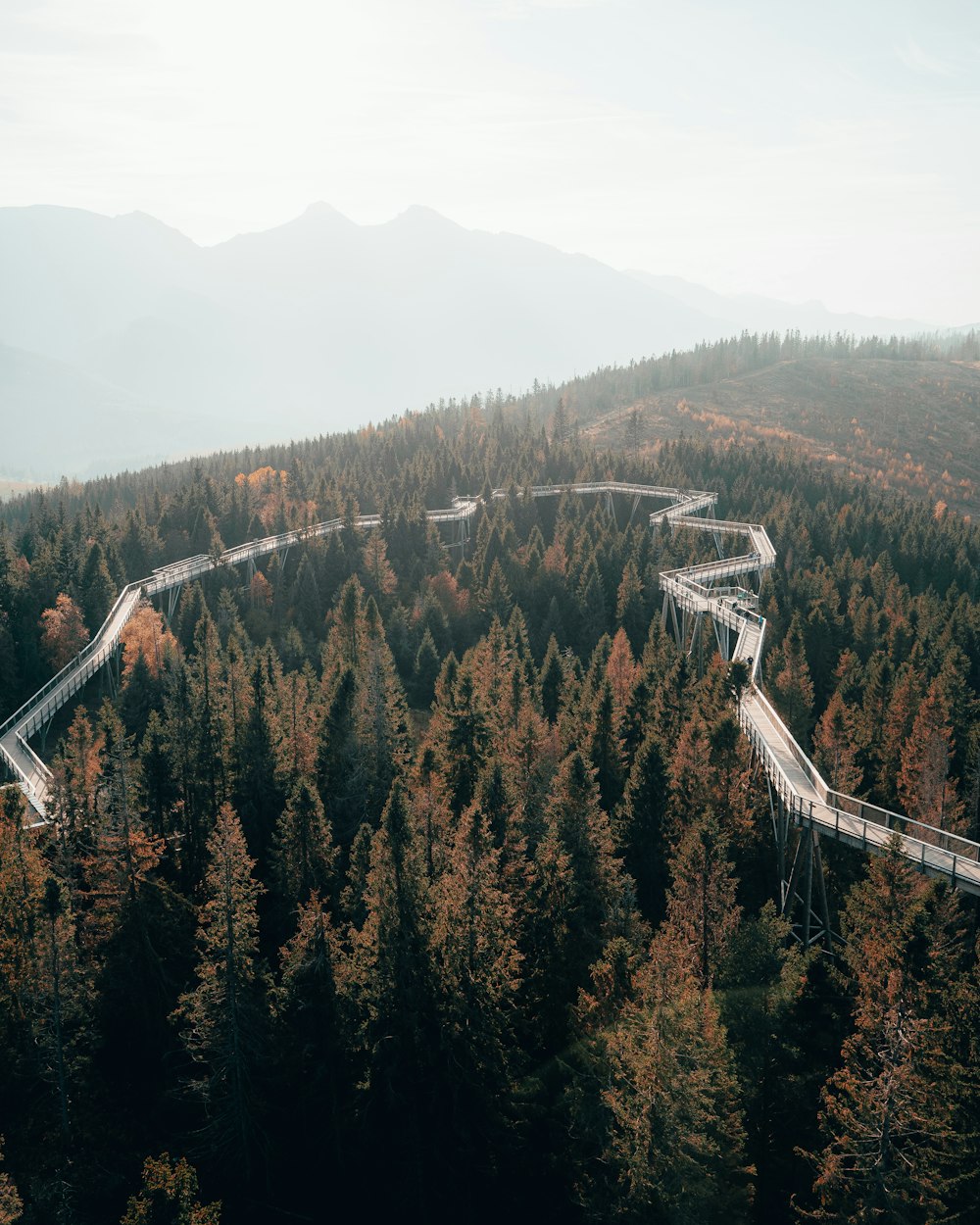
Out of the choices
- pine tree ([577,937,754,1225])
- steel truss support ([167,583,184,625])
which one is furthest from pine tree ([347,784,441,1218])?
steel truss support ([167,583,184,625])

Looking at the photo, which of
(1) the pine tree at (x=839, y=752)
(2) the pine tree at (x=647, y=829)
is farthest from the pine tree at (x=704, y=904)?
(1) the pine tree at (x=839, y=752)

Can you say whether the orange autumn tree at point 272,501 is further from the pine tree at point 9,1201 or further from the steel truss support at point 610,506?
the pine tree at point 9,1201

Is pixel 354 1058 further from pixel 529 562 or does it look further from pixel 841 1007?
pixel 529 562

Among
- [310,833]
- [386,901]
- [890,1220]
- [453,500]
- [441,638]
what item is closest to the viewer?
[890,1220]

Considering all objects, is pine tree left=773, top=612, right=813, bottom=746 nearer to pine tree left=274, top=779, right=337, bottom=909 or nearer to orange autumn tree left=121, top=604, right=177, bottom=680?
pine tree left=274, top=779, right=337, bottom=909

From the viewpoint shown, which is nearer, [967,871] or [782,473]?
[967,871]

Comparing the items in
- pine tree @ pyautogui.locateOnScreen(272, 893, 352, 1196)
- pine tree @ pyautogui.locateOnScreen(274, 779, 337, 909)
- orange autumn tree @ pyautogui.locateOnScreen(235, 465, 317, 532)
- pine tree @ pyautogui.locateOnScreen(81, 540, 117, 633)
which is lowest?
pine tree @ pyautogui.locateOnScreen(272, 893, 352, 1196)

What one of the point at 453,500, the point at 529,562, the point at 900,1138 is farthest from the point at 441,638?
the point at 900,1138
